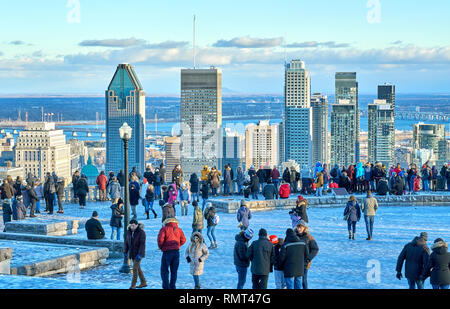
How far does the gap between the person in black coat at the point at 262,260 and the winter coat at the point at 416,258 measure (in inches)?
83.1

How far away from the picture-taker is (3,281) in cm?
1269

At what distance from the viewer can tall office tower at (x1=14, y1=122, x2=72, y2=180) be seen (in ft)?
575

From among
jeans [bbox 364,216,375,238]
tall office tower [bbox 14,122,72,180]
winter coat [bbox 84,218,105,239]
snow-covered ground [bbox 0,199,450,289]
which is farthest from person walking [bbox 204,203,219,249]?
tall office tower [bbox 14,122,72,180]

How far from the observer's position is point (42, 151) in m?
176

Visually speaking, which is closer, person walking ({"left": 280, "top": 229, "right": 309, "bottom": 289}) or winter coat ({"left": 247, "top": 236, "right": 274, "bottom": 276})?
winter coat ({"left": 247, "top": 236, "right": 274, "bottom": 276})

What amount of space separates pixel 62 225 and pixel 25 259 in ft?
13.9

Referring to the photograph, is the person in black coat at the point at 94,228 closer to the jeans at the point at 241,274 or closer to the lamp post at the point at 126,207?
the lamp post at the point at 126,207

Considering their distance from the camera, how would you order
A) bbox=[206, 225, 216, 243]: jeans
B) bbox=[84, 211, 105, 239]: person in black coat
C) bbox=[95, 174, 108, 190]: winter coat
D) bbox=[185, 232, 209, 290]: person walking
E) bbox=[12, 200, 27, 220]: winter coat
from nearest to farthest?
bbox=[185, 232, 209, 290]: person walking
bbox=[84, 211, 105, 239]: person in black coat
bbox=[206, 225, 216, 243]: jeans
bbox=[12, 200, 27, 220]: winter coat
bbox=[95, 174, 108, 190]: winter coat

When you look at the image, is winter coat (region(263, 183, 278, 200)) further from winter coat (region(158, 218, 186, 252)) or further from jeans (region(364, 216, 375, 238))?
winter coat (region(158, 218, 186, 252))

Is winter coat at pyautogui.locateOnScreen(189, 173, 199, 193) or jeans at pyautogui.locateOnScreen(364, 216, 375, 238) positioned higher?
winter coat at pyautogui.locateOnScreen(189, 173, 199, 193)
